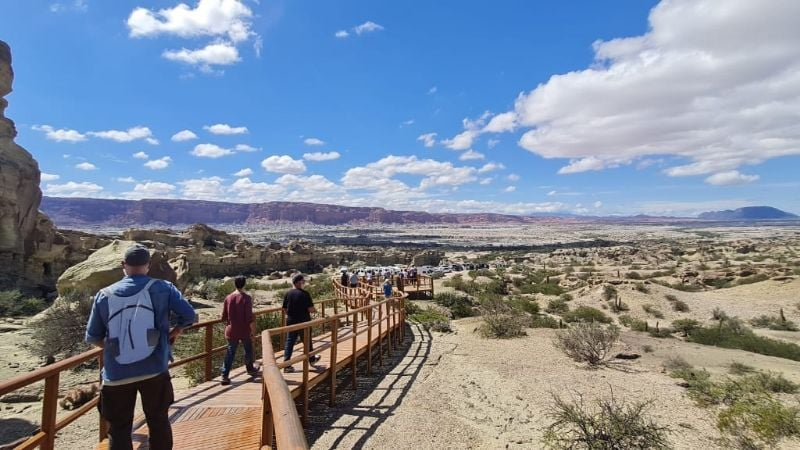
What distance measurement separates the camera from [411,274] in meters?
24.0

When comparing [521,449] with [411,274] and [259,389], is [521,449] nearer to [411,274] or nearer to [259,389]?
[259,389]

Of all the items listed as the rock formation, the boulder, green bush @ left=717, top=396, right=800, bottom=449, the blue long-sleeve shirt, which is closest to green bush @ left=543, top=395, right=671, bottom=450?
green bush @ left=717, top=396, right=800, bottom=449

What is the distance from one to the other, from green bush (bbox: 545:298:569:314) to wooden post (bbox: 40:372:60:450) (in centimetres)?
1986

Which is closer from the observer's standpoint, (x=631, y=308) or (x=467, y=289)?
(x=631, y=308)

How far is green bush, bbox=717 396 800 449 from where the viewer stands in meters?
5.78

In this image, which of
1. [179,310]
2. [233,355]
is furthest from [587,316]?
[179,310]

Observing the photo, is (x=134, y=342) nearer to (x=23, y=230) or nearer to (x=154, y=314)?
(x=154, y=314)

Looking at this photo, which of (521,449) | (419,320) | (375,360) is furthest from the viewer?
(419,320)

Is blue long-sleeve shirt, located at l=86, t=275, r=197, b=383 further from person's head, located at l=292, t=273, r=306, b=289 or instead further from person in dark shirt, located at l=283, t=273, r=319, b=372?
person's head, located at l=292, t=273, r=306, b=289

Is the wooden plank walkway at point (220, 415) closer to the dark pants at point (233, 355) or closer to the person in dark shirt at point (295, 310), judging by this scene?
the dark pants at point (233, 355)

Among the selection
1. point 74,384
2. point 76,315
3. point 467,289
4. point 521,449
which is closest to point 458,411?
point 521,449

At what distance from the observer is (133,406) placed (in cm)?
326

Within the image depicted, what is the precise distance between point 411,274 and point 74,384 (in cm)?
1695

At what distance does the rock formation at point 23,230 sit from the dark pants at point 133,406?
20572mm
